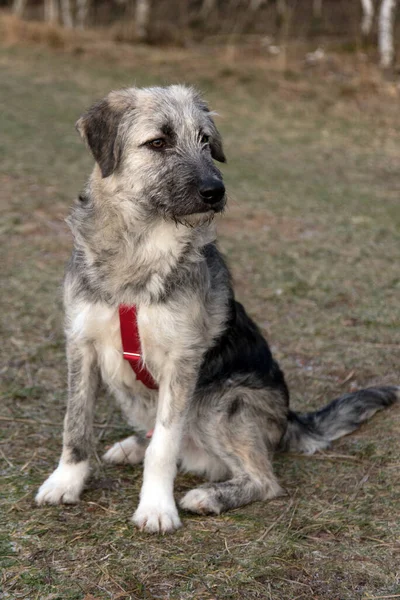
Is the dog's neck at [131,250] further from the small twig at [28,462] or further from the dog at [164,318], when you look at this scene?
the small twig at [28,462]

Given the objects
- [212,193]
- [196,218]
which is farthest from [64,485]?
[212,193]

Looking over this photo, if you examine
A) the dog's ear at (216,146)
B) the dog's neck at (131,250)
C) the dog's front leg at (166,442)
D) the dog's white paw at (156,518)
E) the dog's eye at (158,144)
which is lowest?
the dog's white paw at (156,518)

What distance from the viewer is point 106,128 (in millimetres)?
3865

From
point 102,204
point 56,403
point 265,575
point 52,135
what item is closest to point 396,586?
point 265,575

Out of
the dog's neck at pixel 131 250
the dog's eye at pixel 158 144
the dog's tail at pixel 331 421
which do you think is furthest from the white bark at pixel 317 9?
the dog's neck at pixel 131 250

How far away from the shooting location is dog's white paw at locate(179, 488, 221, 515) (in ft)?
12.4

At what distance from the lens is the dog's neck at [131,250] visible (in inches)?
146

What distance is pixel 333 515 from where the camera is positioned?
149 inches

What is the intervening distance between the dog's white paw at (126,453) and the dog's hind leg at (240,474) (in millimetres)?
519

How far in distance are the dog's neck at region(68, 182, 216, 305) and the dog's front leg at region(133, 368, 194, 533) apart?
43 cm

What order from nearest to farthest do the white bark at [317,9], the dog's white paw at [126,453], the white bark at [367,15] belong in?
1. the dog's white paw at [126,453]
2. the white bark at [367,15]
3. the white bark at [317,9]


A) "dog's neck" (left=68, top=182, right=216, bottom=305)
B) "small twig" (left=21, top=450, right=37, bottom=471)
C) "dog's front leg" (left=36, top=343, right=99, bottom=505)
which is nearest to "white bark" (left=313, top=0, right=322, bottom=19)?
"dog's neck" (left=68, top=182, right=216, bottom=305)

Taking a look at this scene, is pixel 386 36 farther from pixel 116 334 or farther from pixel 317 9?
pixel 116 334

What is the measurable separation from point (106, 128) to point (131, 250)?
2.08ft
